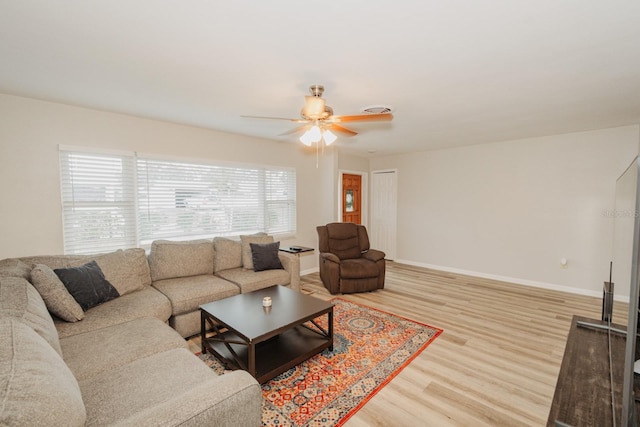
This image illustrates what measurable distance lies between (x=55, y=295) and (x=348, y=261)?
3.36m

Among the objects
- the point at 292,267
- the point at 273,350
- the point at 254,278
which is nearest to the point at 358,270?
the point at 292,267

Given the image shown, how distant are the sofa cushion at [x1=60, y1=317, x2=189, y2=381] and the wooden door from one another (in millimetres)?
4754

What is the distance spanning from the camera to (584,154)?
4160 mm

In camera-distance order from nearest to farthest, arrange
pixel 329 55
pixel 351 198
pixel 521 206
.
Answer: pixel 329 55 → pixel 521 206 → pixel 351 198

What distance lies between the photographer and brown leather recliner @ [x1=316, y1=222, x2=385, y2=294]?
13.9 ft

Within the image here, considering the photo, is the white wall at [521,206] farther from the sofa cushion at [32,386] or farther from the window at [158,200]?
the sofa cushion at [32,386]

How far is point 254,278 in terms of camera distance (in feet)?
11.3

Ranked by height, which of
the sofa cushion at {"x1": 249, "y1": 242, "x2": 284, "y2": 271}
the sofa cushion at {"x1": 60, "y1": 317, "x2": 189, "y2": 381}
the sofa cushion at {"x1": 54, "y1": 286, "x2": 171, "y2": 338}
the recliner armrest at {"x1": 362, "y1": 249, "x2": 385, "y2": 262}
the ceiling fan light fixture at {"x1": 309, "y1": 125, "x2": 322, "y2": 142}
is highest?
the ceiling fan light fixture at {"x1": 309, "y1": 125, "x2": 322, "y2": 142}

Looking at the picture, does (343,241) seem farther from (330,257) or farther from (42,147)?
(42,147)

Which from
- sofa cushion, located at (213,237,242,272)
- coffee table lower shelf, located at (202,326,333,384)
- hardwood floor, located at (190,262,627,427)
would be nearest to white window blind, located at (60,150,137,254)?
sofa cushion, located at (213,237,242,272)

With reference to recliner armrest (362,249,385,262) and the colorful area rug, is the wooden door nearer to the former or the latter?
recliner armrest (362,249,385,262)

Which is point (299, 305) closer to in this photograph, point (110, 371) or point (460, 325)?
point (110, 371)

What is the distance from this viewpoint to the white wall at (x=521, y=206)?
13.4ft

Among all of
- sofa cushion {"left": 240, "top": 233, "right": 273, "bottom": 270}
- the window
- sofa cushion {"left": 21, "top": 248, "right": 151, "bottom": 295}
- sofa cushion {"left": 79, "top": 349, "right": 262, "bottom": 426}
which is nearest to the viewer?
sofa cushion {"left": 79, "top": 349, "right": 262, "bottom": 426}
